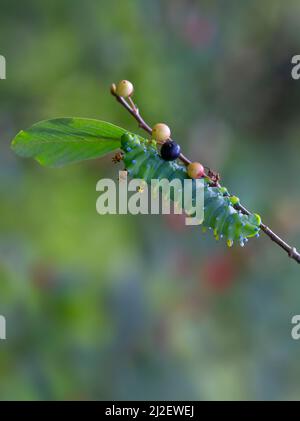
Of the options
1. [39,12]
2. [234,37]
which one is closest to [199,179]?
[39,12]

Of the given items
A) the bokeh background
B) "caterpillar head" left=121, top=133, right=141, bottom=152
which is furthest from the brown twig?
the bokeh background

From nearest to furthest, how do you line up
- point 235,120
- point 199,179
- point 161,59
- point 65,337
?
point 199,179, point 65,337, point 161,59, point 235,120

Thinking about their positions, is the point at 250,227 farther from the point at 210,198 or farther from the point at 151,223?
the point at 151,223

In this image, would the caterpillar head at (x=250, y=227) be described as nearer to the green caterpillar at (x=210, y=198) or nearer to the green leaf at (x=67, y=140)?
the green caterpillar at (x=210, y=198)

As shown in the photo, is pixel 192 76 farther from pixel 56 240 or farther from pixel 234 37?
pixel 56 240

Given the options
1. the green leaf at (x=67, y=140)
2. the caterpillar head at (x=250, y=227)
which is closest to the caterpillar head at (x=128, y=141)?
the green leaf at (x=67, y=140)

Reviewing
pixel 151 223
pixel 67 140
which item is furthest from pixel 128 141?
pixel 151 223

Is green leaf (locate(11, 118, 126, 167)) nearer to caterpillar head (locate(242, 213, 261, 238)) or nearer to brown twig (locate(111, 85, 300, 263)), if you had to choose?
brown twig (locate(111, 85, 300, 263))
